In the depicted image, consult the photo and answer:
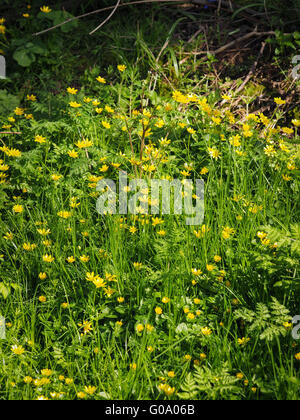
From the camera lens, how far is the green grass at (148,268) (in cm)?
177

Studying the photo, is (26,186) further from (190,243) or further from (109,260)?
(190,243)

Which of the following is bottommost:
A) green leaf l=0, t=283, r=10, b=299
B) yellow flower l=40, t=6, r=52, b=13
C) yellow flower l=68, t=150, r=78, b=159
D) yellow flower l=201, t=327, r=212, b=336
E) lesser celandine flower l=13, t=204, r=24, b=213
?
yellow flower l=201, t=327, r=212, b=336

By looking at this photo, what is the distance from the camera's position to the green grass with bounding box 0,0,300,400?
1.77 meters

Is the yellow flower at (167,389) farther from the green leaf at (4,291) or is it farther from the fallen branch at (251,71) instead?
the fallen branch at (251,71)

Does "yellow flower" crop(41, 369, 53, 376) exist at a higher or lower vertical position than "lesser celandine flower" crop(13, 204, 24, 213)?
lower

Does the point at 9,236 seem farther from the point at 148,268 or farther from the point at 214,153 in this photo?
the point at 214,153

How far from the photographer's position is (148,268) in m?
2.12

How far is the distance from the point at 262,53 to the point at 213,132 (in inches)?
49.6

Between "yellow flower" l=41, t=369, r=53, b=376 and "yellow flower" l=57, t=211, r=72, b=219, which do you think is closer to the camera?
"yellow flower" l=41, t=369, r=53, b=376

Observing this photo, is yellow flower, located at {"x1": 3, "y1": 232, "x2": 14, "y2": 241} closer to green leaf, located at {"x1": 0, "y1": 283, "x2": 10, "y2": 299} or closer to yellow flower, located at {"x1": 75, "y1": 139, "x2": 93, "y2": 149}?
green leaf, located at {"x1": 0, "y1": 283, "x2": 10, "y2": 299}

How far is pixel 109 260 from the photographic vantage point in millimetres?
2225

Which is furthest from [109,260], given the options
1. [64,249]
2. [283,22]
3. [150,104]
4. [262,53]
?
[283,22]

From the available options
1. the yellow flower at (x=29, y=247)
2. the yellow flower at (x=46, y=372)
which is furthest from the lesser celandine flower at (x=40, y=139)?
the yellow flower at (x=46, y=372)

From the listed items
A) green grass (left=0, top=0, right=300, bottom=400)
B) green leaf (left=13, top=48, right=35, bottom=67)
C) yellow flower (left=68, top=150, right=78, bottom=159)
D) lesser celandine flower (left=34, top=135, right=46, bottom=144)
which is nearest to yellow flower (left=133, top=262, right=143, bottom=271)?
green grass (left=0, top=0, right=300, bottom=400)
